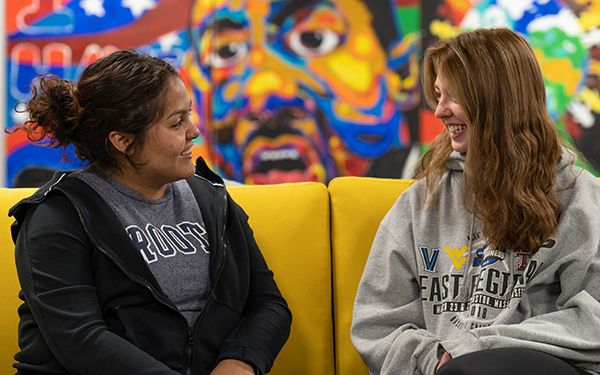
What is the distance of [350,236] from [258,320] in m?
0.40

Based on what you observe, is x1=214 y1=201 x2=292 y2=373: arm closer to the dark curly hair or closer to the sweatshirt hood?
the dark curly hair

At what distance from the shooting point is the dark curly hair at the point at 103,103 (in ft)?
4.50

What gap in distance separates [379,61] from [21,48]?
5.84 feet

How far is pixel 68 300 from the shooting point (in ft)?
4.05

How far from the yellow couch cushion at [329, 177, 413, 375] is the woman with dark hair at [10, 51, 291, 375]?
0.69 feet

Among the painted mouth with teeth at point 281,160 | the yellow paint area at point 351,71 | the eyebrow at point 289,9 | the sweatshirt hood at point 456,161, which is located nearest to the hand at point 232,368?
the sweatshirt hood at point 456,161

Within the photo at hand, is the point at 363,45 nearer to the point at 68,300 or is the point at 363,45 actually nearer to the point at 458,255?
the point at 458,255

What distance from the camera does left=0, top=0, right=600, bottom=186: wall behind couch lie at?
119 inches

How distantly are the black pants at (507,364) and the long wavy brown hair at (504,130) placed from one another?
0.28m

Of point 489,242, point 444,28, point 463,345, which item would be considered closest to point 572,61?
point 444,28

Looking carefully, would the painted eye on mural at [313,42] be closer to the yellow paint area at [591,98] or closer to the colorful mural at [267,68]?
the colorful mural at [267,68]

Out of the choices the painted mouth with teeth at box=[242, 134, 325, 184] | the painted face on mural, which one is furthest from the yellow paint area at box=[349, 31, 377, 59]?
the painted mouth with teeth at box=[242, 134, 325, 184]

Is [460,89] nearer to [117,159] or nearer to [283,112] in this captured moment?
[117,159]

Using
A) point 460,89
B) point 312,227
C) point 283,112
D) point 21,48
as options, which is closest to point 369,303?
point 312,227
